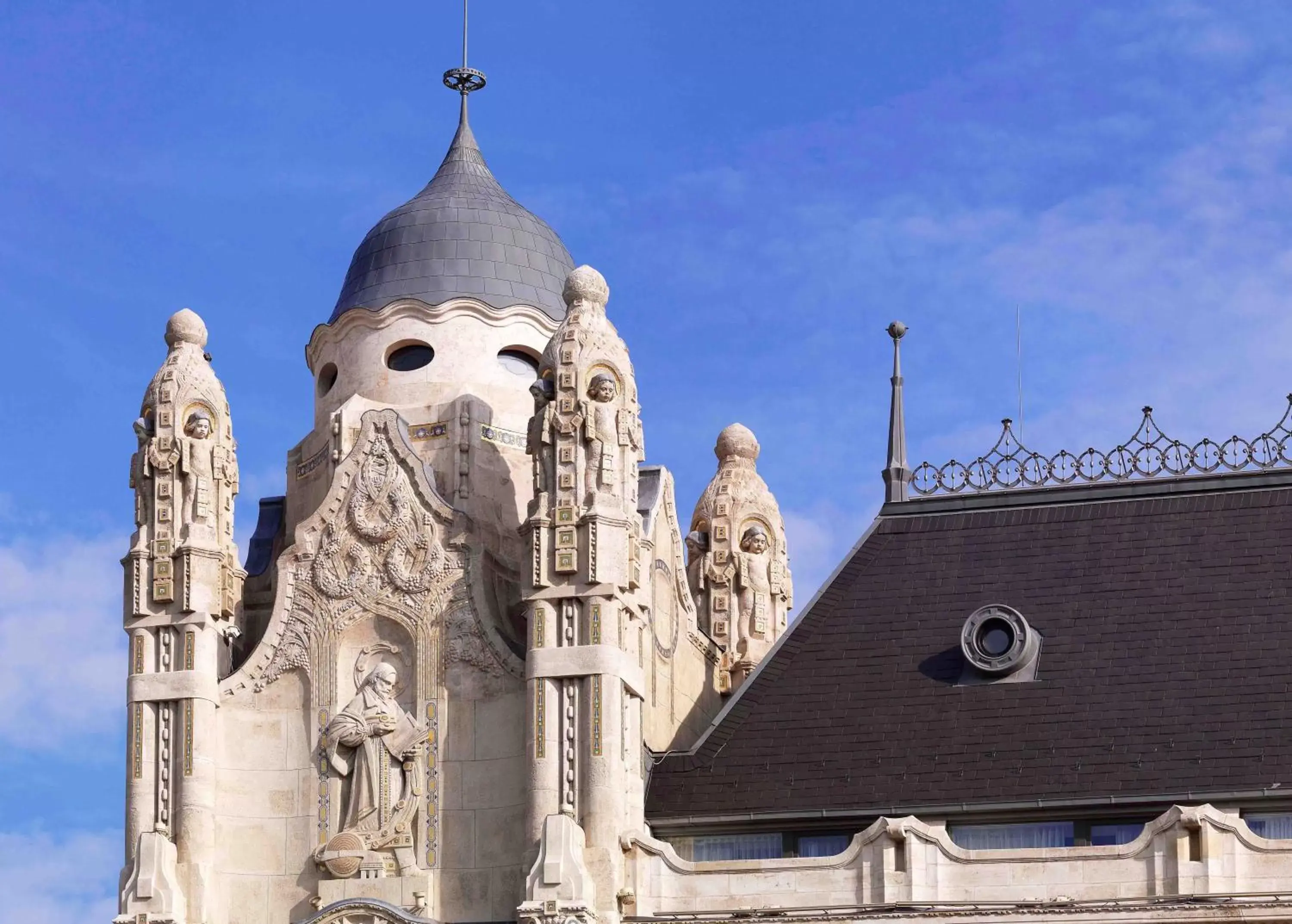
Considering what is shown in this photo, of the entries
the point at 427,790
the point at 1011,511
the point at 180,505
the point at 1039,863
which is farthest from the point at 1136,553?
the point at 180,505

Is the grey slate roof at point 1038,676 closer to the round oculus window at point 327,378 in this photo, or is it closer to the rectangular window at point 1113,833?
the rectangular window at point 1113,833

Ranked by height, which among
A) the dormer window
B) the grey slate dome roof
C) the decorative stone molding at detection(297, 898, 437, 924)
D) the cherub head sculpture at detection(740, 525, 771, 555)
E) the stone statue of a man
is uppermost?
the grey slate dome roof

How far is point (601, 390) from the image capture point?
46.7 metres

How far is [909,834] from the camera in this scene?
43250 millimetres

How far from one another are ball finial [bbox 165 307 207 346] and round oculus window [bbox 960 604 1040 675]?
43.3ft

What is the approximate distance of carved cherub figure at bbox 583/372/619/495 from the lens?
152 ft

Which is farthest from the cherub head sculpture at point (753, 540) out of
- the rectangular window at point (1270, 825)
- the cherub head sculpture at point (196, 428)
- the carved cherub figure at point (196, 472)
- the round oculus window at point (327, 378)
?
the rectangular window at point (1270, 825)

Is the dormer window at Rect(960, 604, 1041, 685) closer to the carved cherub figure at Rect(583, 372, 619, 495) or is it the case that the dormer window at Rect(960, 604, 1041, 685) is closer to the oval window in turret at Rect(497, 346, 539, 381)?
the carved cherub figure at Rect(583, 372, 619, 495)

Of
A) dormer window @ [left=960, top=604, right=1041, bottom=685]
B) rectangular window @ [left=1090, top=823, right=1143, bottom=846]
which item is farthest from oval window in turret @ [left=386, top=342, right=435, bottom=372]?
rectangular window @ [left=1090, top=823, right=1143, bottom=846]

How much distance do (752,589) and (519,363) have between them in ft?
20.8

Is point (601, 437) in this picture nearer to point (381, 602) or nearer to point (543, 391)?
point (543, 391)

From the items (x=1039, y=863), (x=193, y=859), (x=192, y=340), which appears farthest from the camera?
(x=192, y=340)

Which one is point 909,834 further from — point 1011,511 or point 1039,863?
point 1011,511

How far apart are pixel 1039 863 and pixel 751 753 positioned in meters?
5.16
